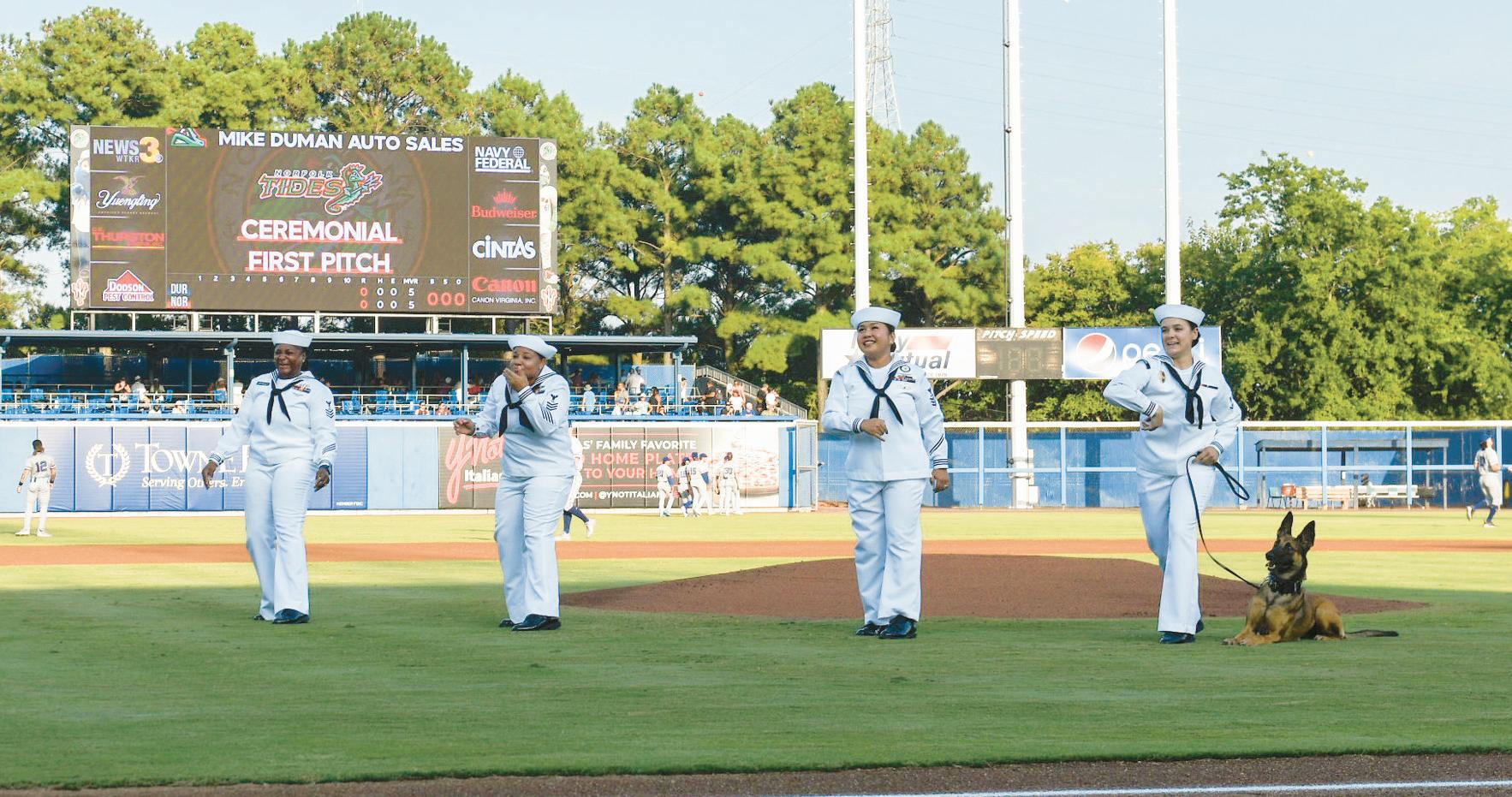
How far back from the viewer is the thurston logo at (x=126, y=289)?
48.7m

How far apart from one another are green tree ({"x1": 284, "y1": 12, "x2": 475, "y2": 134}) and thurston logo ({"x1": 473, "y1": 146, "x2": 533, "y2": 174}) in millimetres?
20803

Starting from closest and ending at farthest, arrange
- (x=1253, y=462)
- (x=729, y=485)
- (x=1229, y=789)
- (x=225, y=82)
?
1. (x=1229, y=789)
2. (x=729, y=485)
3. (x=1253, y=462)
4. (x=225, y=82)

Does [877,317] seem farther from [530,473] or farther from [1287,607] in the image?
[1287,607]

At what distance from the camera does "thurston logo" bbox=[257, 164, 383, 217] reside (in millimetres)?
48938

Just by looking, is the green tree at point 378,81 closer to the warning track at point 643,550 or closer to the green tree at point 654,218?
the green tree at point 654,218

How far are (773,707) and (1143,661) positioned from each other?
299 centimetres

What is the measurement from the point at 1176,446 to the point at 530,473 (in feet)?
15.3

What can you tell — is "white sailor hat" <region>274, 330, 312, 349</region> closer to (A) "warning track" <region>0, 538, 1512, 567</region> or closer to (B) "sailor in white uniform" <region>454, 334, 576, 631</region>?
(B) "sailor in white uniform" <region>454, 334, 576, 631</region>

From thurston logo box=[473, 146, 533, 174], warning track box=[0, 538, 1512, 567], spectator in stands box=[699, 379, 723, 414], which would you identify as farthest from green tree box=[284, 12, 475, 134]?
warning track box=[0, 538, 1512, 567]

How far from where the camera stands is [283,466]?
13.4m

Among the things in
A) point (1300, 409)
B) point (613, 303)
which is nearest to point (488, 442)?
point (613, 303)

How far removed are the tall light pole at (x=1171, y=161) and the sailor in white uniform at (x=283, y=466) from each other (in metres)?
41.1

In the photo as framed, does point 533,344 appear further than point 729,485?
No

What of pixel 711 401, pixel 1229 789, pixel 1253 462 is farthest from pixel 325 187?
pixel 1229 789
